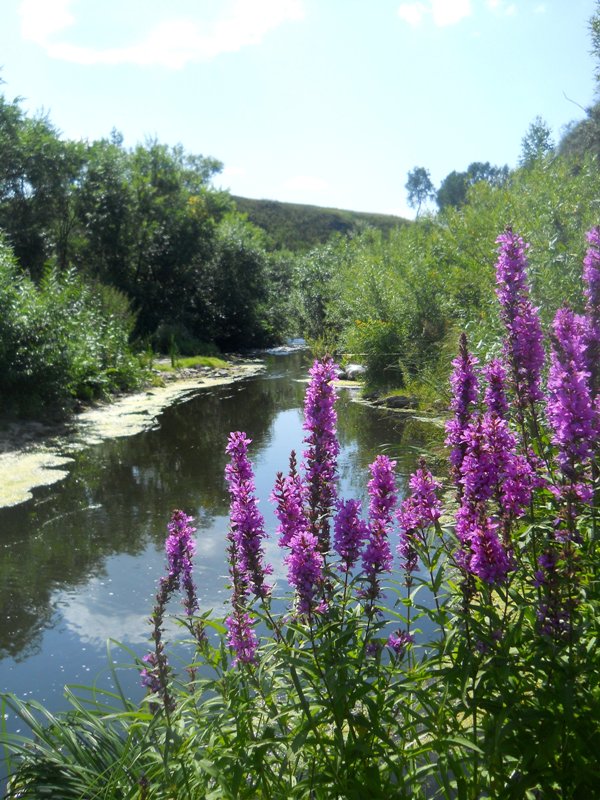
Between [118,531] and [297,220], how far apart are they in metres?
86.5

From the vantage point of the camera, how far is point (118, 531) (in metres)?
7.21

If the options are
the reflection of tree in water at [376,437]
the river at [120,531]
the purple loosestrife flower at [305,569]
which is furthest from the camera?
the reflection of tree in water at [376,437]

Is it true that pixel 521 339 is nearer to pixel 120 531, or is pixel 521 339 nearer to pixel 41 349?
pixel 120 531

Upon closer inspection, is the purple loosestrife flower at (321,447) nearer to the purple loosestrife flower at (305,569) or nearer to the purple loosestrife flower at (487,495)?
the purple loosestrife flower at (305,569)

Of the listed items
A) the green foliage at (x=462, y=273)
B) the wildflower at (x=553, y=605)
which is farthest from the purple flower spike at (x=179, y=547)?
the green foliage at (x=462, y=273)

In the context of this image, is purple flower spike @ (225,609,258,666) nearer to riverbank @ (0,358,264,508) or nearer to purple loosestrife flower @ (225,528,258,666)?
purple loosestrife flower @ (225,528,258,666)

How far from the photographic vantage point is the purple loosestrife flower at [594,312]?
Answer: 10.2 feet

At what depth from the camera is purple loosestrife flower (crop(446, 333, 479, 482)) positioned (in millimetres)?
2393

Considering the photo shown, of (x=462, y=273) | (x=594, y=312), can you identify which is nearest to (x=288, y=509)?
(x=594, y=312)

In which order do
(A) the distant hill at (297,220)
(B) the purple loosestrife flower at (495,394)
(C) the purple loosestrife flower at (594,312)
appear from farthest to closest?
(A) the distant hill at (297,220)
(C) the purple loosestrife flower at (594,312)
(B) the purple loosestrife flower at (495,394)

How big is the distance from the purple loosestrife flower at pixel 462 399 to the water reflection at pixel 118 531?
2.99m

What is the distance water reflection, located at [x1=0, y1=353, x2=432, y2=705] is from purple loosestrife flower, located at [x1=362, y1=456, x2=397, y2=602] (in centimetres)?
259

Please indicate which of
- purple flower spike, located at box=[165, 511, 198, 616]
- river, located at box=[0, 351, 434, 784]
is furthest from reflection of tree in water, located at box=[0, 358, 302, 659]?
purple flower spike, located at box=[165, 511, 198, 616]

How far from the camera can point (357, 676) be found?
2092 mm
